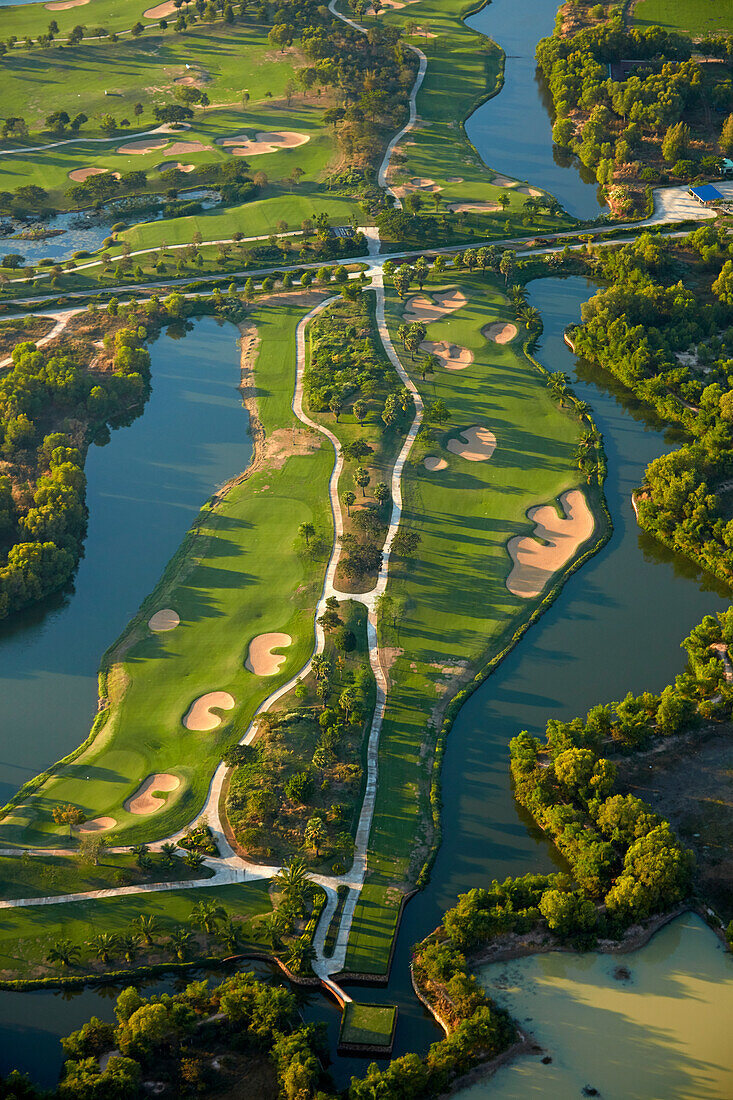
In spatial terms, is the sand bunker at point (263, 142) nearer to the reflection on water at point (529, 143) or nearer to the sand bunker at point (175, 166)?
the sand bunker at point (175, 166)

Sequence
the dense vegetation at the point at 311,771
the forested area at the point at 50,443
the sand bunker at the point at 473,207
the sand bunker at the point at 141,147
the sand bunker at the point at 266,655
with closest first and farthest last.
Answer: the dense vegetation at the point at 311,771 < the sand bunker at the point at 266,655 < the forested area at the point at 50,443 < the sand bunker at the point at 473,207 < the sand bunker at the point at 141,147

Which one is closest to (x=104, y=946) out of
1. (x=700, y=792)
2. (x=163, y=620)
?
(x=163, y=620)

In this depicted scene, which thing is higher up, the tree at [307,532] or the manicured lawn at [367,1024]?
the tree at [307,532]

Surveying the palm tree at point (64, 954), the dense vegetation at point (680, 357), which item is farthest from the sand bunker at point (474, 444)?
the palm tree at point (64, 954)

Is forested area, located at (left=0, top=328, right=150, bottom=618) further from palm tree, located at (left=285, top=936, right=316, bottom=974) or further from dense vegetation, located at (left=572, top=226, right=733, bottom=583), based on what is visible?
dense vegetation, located at (left=572, top=226, right=733, bottom=583)

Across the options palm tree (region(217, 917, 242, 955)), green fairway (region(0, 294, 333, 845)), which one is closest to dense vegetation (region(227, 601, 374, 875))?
green fairway (region(0, 294, 333, 845))

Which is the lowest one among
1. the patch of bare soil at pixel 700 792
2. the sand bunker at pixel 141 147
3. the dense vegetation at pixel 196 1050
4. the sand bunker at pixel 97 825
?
the dense vegetation at pixel 196 1050

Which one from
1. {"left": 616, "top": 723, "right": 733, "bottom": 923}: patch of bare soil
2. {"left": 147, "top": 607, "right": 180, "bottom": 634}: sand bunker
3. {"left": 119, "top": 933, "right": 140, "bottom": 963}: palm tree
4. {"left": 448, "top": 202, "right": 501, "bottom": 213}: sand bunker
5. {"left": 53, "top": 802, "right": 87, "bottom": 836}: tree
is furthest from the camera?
{"left": 448, "top": 202, "right": 501, "bottom": 213}: sand bunker
